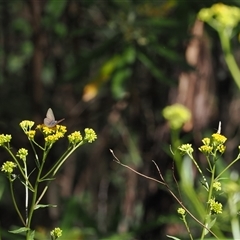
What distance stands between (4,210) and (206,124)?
170 cm

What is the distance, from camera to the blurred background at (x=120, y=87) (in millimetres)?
2516

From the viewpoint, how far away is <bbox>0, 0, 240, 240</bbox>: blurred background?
2.52 m

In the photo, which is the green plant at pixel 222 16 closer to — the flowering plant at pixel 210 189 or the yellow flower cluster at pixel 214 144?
the flowering plant at pixel 210 189

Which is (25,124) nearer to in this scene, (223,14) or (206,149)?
(206,149)

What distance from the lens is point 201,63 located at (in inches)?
114

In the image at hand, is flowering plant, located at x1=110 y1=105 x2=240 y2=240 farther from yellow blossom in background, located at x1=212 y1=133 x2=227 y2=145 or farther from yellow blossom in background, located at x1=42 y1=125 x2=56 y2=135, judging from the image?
yellow blossom in background, located at x1=42 y1=125 x2=56 y2=135

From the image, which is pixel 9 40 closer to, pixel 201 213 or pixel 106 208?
pixel 106 208

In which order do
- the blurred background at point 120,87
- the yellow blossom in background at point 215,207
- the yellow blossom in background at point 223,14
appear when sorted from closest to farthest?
the yellow blossom in background at point 215,207 → the yellow blossom in background at point 223,14 → the blurred background at point 120,87

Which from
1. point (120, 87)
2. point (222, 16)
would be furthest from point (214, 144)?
point (120, 87)

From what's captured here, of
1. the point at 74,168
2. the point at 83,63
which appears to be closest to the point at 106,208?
the point at 74,168

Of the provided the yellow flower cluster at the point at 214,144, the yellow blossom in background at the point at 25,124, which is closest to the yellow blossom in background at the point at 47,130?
the yellow blossom in background at the point at 25,124

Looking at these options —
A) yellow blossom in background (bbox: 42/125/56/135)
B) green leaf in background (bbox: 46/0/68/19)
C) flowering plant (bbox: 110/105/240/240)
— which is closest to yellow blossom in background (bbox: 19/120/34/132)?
yellow blossom in background (bbox: 42/125/56/135)

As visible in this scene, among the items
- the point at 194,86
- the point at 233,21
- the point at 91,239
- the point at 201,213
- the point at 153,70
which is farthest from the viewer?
the point at 91,239

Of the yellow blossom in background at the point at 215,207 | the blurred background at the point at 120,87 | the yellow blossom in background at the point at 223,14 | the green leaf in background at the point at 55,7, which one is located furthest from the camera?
the blurred background at the point at 120,87
